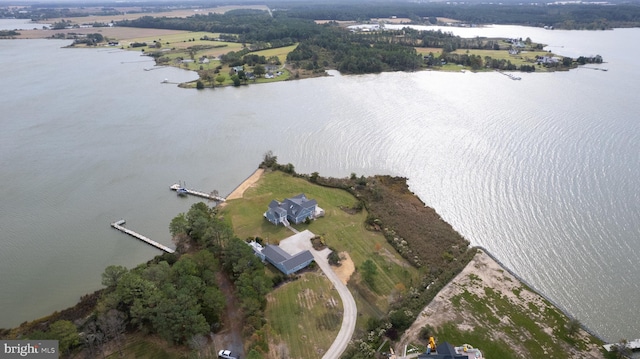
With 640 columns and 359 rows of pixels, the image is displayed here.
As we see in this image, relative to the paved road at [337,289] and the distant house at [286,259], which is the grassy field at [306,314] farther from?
the distant house at [286,259]

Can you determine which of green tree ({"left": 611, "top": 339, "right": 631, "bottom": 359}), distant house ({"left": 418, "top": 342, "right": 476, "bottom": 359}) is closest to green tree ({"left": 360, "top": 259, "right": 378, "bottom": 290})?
distant house ({"left": 418, "top": 342, "right": 476, "bottom": 359})

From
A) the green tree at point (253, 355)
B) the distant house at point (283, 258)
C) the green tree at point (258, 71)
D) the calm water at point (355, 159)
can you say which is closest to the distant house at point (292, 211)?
the distant house at point (283, 258)

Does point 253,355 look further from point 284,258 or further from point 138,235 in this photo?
point 138,235

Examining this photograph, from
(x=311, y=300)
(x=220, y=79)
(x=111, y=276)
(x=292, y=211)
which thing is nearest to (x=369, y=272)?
(x=311, y=300)

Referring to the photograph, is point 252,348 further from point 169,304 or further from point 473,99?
point 473,99

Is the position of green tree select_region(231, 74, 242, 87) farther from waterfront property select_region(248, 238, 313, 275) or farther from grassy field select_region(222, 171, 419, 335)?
waterfront property select_region(248, 238, 313, 275)

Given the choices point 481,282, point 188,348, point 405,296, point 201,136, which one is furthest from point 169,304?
point 201,136
